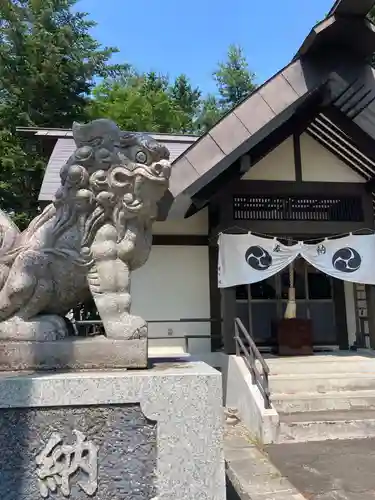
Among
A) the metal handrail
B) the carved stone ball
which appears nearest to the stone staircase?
the metal handrail

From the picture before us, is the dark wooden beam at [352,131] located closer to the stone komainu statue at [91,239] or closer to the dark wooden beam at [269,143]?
the dark wooden beam at [269,143]

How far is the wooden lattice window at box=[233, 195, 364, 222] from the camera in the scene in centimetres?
878

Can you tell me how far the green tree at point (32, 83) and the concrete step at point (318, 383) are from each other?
9.59 meters

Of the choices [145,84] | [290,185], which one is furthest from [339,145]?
Answer: [145,84]

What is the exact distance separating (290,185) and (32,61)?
10.4 metres

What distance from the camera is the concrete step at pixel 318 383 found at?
6.72 m

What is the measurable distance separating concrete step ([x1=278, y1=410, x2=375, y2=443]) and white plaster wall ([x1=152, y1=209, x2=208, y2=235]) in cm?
442

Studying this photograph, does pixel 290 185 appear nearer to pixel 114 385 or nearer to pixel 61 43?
pixel 114 385

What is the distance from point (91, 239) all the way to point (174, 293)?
619cm

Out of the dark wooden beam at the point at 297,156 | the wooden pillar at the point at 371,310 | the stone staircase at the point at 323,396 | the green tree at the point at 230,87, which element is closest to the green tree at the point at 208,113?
the green tree at the point at 230,87

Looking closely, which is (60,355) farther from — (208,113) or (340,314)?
(208,113)

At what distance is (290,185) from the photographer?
8.81 meters

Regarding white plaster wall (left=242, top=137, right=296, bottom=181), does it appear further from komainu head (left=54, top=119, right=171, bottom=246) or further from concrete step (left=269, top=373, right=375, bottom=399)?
komainu head (left=54, top=119, right=171, bottom=246)

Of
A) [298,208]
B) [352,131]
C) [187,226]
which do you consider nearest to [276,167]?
[298,208]
